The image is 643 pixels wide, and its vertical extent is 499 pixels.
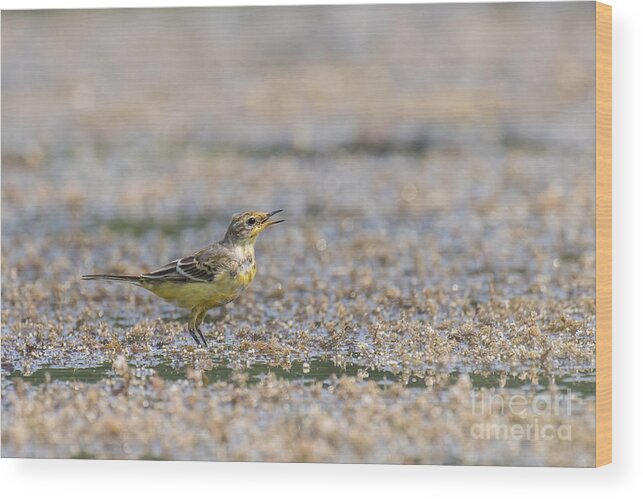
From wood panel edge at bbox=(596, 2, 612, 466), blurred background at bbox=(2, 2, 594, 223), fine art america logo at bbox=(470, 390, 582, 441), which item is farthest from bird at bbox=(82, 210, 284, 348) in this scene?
wood panel edge at bbox=(596, 2, 612, 466)

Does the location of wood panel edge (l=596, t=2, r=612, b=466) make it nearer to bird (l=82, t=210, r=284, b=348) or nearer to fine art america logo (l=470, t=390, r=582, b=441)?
fine art america logo (l=470, t=390, r=582, b=441)

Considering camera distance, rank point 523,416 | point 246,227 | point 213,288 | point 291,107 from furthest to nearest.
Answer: point 291,107, point 246,227, point 213,288, point 523,416

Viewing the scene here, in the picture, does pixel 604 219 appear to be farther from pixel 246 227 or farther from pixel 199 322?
pixel 199 322

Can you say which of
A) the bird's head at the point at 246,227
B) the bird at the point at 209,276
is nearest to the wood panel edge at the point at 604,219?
the bird at the point at 209,276

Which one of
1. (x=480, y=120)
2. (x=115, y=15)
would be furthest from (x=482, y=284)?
(x=115, y=15)

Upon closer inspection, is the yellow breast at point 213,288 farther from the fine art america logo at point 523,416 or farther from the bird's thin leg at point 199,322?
the fine art america logo at point 523,416

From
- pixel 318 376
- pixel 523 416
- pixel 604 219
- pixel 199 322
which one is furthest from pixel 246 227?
pixel 604 219

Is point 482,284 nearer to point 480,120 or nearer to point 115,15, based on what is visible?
point 480,120
